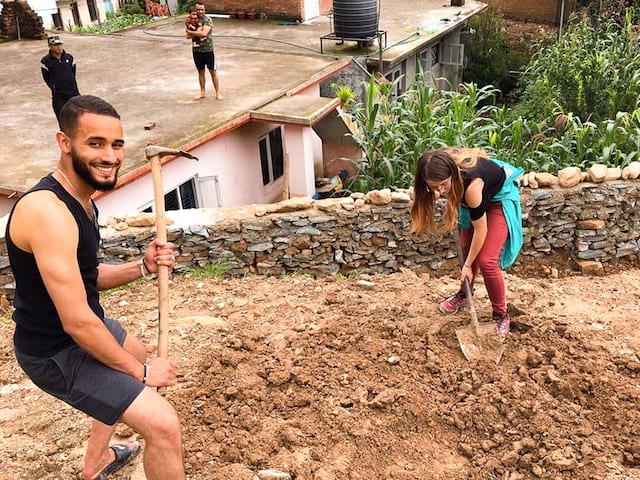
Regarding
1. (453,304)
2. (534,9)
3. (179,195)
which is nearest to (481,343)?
(453,304)

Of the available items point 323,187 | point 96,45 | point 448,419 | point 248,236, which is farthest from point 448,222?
point 96,45

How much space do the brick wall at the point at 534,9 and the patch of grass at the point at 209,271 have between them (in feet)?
50.7

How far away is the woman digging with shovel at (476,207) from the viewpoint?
135 inches

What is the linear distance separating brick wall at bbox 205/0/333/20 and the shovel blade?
1147 centimetres

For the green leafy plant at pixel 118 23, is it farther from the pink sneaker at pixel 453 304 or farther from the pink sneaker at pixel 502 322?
the pink sneaker at pixel 502 322

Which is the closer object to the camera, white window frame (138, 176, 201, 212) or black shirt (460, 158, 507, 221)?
black shirt (460, 158, 507, 221)

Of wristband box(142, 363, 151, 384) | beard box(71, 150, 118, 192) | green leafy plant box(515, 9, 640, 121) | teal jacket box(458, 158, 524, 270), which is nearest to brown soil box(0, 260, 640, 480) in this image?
teal jacket box(458, 158, 524, 270)

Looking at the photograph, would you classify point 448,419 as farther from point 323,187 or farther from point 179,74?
point 179,74

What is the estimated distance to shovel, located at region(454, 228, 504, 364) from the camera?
12.0ft

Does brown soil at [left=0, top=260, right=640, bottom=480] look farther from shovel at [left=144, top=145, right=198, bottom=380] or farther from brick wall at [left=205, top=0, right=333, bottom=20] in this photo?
brick wall at [left=205, top=0, right=333, bottom=20]

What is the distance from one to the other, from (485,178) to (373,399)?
1.49m

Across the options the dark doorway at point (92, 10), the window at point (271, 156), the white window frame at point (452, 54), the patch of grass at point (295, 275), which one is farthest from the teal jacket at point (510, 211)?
the dark doorway at point (92, 10)

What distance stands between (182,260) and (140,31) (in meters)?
10.2

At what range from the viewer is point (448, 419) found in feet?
10.5
